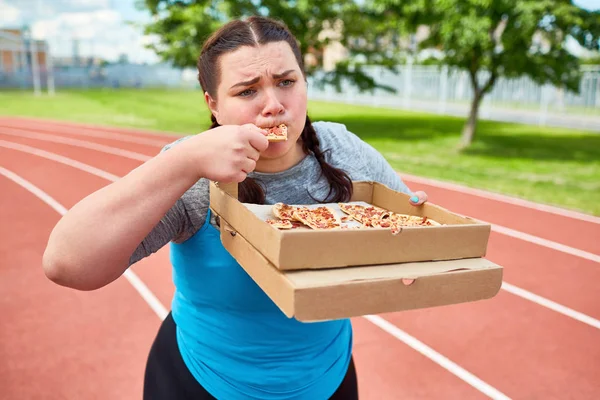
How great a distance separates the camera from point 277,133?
1535 millimetres

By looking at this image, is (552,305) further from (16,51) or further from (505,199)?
(16,51)

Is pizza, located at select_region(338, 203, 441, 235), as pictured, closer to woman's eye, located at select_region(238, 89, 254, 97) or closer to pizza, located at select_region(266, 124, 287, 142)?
pizza, located at select_region(266, 124, 287, 142)

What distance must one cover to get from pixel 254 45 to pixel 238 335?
86 cm

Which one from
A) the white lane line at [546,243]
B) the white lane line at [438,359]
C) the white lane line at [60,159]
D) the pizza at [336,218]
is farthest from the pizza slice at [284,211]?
the white lane line at [60,159]

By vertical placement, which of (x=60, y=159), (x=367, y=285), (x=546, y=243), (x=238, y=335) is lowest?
(x=546, y=243)

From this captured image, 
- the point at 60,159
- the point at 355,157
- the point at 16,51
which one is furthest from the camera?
the point at 16,51

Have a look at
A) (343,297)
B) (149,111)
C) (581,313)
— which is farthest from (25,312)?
(149,111)

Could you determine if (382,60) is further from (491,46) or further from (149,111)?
(149,111)

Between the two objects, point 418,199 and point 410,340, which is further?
point 410,340

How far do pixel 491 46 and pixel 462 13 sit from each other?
130 centimetres

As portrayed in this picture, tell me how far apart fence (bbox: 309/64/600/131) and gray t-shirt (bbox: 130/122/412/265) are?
677 inches

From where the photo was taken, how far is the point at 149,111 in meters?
25.4

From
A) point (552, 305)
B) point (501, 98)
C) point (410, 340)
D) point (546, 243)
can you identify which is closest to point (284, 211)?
point (410, 340)

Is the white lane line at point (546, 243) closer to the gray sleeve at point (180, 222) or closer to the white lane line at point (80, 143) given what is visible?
the gray sleeve at point (180, 222)
